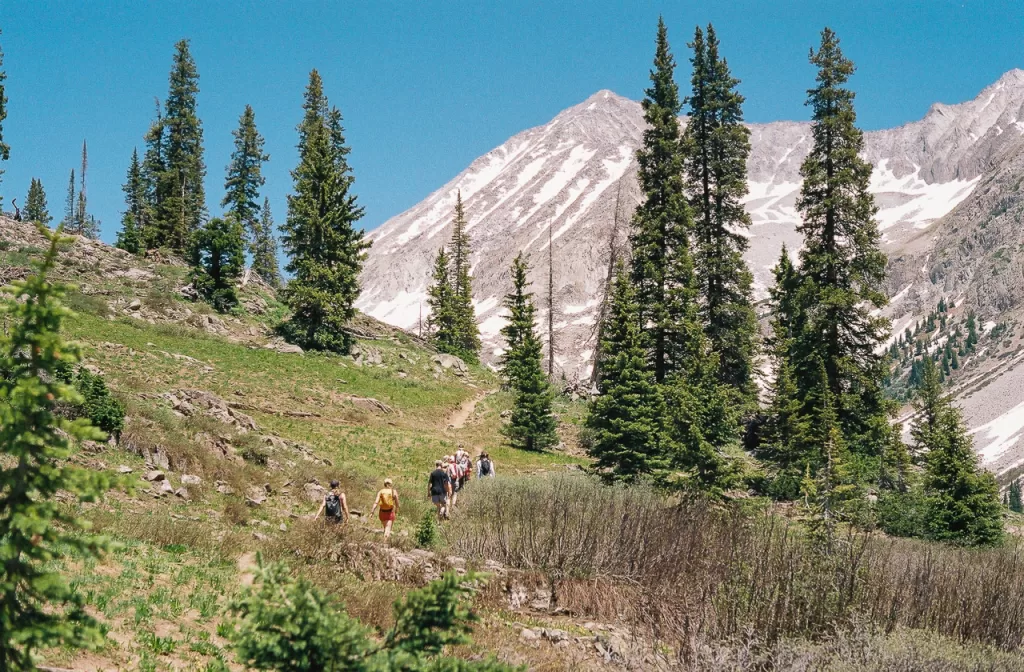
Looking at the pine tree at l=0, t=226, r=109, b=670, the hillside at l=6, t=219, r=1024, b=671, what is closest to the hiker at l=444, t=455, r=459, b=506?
the hillside at l=6, t=219, r=1024, b=671

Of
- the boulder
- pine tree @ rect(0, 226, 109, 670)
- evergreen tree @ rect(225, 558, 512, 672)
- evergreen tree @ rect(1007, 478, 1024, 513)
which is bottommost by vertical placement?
evergreen tree @ rect(1007, 478, 1024, 513)

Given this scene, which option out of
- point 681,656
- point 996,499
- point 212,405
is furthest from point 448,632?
point 996,499

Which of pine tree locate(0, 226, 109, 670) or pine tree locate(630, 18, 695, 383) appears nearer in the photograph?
pine tree locate(0, 226, 109, 670)

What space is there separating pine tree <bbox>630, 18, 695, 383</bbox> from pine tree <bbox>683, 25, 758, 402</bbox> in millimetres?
1260

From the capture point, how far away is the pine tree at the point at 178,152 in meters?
50.4

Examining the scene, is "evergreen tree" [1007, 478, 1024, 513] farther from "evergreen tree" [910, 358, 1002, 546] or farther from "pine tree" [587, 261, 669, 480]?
"pine tree" [587, 261, 669, 480]

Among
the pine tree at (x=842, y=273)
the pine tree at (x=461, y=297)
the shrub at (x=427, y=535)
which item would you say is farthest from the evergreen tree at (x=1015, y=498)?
the shrub at (x=427, y=535)

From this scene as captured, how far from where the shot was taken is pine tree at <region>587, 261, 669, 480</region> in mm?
23016

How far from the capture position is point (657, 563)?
11.6m

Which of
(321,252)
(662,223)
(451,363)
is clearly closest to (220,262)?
(321,252)

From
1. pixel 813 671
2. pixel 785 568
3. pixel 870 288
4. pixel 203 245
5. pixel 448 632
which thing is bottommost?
pixel 813 671

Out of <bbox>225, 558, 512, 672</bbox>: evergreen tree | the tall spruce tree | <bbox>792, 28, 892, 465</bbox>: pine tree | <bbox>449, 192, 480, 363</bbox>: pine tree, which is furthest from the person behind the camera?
<bbox>449, 192, 480, 363</bbox>: pine tree

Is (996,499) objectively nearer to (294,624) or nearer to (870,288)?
(870,288)

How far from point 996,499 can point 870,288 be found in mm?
8274
